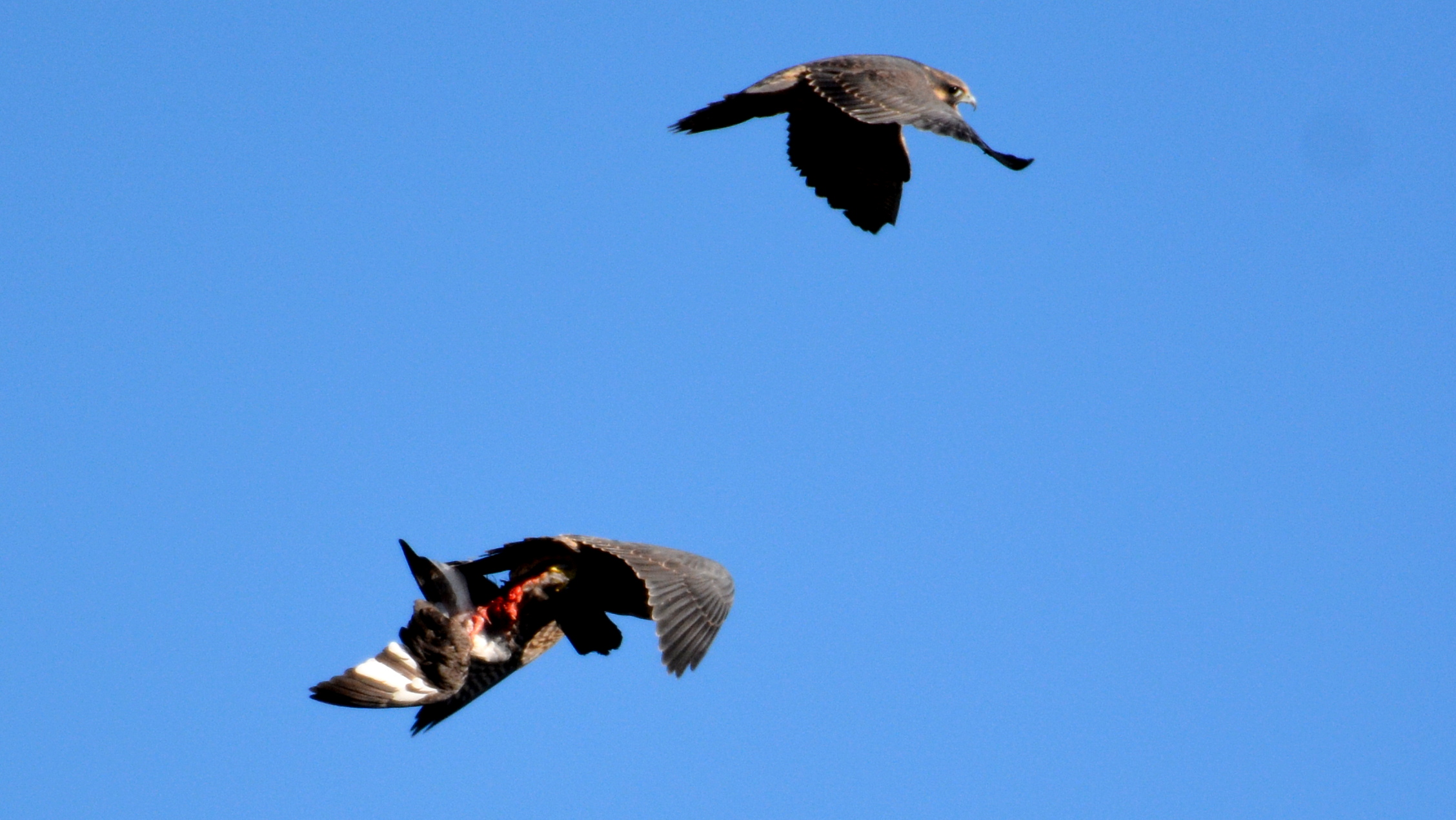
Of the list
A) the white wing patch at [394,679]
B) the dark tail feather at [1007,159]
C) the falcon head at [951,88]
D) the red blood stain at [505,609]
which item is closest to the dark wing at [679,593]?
the red blood stain at [505,609]

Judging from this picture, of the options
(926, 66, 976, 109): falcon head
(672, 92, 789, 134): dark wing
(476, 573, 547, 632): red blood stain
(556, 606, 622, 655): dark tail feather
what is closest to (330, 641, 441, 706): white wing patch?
(476, 573, 547, 632): red blood stain

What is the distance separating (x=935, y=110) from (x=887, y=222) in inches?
59.2

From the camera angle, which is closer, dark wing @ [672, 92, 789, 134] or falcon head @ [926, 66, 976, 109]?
dark wing @ [672, 92, 789, 134]

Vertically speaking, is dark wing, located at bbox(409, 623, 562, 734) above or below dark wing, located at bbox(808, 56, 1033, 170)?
below

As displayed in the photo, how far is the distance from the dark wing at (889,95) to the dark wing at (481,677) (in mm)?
3119

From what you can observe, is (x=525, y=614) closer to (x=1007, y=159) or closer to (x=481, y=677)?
(x=481, y=677)

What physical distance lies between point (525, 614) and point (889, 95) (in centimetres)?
335

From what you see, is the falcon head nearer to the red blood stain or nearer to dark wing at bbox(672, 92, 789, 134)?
dark wing at bbox(672, 92, 789, 134)

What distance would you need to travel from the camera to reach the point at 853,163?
1170 cm

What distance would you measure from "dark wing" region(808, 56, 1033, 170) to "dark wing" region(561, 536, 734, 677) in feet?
7.89

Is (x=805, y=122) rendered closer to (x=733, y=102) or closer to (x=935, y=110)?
(x=733, y=102)

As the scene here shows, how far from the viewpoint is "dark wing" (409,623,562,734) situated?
912cm

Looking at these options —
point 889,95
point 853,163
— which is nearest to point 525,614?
point 889,95

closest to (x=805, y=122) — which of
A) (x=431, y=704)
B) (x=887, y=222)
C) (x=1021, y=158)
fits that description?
(x=887, y=222)
